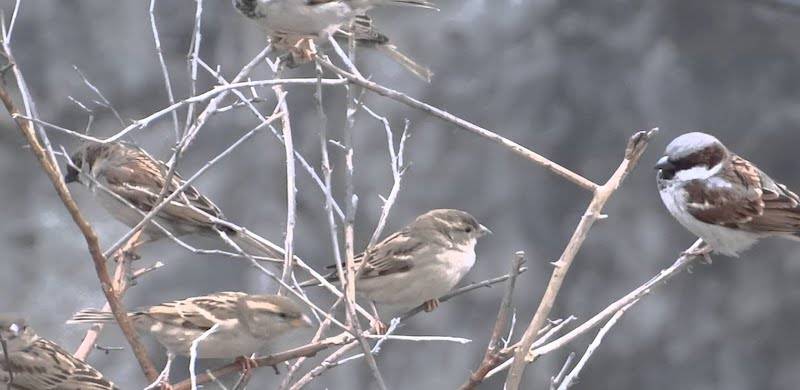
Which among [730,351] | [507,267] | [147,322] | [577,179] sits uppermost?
[577,179]

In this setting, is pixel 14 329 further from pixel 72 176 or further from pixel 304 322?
pixel 72 176

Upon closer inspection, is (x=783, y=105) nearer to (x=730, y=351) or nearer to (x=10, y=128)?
(x=730, y=351)

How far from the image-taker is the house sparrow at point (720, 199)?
15.4 feet

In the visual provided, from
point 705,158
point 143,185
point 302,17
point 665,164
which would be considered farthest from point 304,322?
point 143,185

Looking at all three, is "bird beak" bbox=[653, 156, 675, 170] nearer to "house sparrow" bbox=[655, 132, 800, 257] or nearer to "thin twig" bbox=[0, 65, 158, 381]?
"house sparrow" bbox=[655, 132, 800, 257]

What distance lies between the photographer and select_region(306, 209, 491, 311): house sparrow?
187 inches

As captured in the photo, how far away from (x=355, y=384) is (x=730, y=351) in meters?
1.87

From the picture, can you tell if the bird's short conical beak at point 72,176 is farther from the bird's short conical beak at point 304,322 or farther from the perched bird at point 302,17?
the bird's short conical beak at point 304,322

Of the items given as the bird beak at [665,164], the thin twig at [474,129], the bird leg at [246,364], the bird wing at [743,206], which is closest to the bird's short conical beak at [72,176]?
the bird leg at [246,364]

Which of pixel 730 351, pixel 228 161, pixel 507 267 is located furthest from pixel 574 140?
pixel 228 161

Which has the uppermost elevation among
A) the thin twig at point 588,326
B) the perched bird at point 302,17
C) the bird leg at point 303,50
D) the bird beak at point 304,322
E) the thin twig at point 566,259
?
the perched bird at point 302,17

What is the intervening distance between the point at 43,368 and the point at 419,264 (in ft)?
4.33

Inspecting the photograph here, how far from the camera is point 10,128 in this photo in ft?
21.6

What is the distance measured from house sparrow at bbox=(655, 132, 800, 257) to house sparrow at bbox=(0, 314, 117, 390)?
2030 mm
